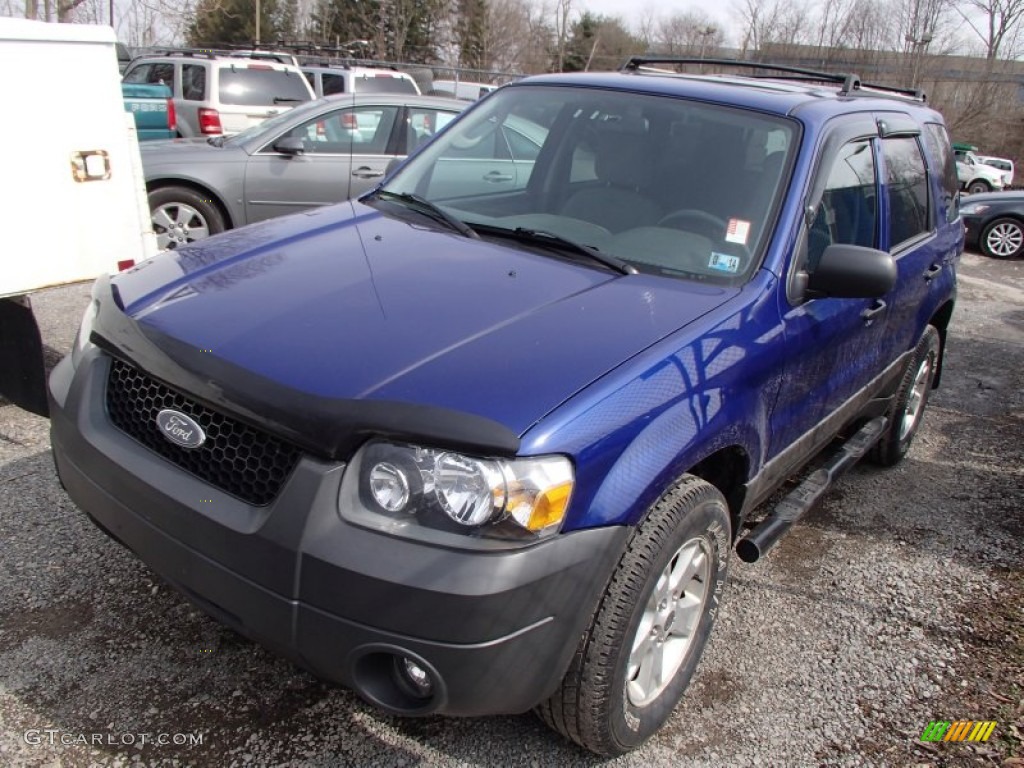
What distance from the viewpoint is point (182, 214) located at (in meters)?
7.29

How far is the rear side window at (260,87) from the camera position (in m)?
12.2

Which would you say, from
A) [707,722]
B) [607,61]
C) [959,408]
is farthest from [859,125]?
[607,61]

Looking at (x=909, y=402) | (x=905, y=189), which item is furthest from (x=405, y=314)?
(x=909, y=402)

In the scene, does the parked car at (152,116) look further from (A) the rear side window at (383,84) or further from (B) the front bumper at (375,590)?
(B) the front bumper at (375,590)

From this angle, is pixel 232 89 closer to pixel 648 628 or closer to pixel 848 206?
pixel 848 206

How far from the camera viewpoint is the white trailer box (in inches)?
146

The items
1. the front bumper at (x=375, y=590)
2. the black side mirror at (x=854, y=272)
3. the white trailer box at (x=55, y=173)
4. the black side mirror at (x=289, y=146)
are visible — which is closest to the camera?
→ the front bumper at (x=375, y=590)

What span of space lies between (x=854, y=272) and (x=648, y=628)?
1325 mm

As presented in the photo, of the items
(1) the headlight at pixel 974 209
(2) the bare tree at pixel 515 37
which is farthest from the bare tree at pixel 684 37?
(1) the headlight at pixel 974 209

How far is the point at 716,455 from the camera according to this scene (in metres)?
2.61

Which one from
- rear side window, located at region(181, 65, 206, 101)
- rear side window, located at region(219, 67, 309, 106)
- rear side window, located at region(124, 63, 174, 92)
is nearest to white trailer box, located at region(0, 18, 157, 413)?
rear side window, located at region(219, 67, 309, 106)

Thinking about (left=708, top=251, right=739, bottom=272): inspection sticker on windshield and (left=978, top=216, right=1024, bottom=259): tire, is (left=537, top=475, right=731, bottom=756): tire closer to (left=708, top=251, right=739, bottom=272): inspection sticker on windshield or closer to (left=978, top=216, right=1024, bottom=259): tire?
(left=708, top=251, right=739, bottom=272): inspection sticker on windshield

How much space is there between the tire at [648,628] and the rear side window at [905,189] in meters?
1.95

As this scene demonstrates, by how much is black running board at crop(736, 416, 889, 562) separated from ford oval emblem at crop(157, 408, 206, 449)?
1.77 m
